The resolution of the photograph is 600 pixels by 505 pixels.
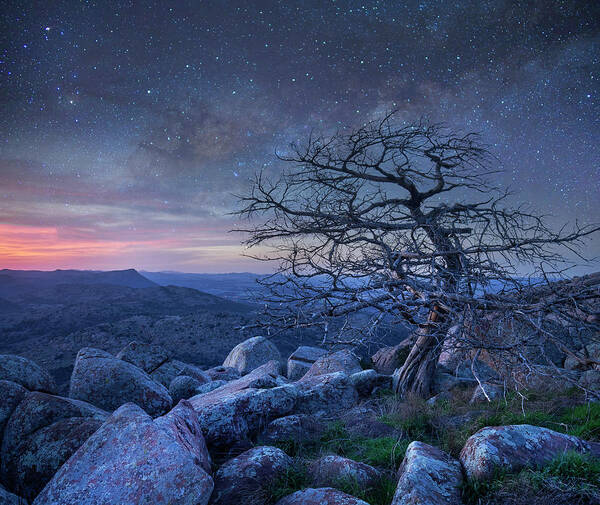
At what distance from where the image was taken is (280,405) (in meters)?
5.84

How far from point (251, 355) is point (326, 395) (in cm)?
969

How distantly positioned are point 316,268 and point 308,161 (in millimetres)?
2971

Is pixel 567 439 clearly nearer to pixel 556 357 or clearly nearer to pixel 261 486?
pixel 261 486

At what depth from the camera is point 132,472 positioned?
9.71 ft

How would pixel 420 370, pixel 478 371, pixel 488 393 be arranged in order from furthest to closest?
pixel 478 371 → pixel 420 370 → pixel 488 393

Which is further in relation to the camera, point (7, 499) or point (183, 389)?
point (183, 389)

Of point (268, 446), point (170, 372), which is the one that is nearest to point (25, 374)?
point (268, 446)

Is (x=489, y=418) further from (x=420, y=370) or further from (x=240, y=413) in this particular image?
(x=240, y=413)

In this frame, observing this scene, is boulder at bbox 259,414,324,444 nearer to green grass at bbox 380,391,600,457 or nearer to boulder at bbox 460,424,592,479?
green grass at bbox 380,391,600,457

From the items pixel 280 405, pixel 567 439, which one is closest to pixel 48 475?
pixel 280 405

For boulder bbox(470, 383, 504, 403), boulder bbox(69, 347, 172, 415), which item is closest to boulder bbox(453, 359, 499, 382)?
boulder bbox(470, 383, 504, 403)

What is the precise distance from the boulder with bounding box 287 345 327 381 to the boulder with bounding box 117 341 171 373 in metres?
4.95

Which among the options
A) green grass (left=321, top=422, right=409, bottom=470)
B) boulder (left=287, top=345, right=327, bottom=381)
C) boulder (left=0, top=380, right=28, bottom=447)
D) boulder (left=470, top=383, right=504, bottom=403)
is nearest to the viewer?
green grass (left=321, top=422, right=409, bottom=470)

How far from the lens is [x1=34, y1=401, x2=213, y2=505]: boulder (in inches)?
112
